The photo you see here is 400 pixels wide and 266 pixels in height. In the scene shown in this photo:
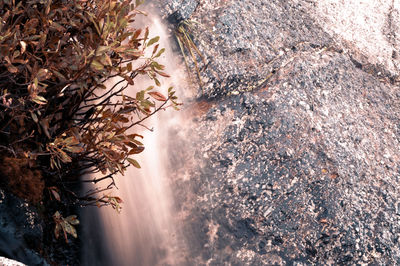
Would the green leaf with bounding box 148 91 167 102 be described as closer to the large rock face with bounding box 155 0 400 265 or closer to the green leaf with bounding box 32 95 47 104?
the green leaf with bounding box 32 95 47 104

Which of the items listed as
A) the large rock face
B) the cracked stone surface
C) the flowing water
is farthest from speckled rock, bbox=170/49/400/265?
the cracked stone surface

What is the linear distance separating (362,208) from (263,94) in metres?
0.86

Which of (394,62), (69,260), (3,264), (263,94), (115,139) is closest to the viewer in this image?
(3,264)

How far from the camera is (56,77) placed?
1880 millimetres

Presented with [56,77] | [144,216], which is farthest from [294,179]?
[56,77]

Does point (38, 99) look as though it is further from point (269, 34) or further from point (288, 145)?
point (269, 34)

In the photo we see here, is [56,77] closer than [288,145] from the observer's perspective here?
Yes

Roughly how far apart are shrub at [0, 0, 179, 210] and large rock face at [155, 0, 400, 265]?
74cm

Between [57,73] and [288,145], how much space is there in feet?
4.46

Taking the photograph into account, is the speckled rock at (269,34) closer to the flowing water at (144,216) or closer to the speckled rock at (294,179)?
the speckled rock at (294,179)

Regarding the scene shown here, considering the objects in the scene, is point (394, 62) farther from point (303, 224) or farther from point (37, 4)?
point (37, 4)

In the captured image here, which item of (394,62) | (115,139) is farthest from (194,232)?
(394,62)

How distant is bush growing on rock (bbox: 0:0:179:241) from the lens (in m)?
1.63

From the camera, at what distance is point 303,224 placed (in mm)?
2324
